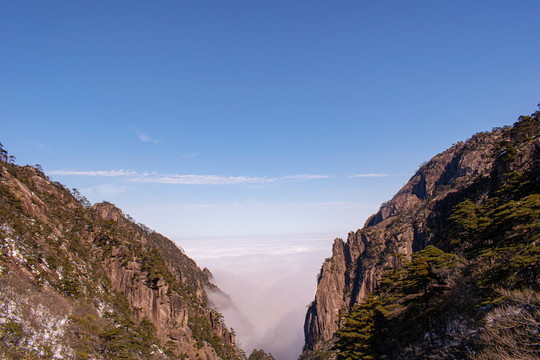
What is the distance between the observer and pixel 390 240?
467 feet

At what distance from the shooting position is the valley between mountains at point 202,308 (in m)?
21.8

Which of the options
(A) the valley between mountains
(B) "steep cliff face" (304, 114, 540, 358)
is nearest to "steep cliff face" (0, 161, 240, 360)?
(A) the valley between mountains

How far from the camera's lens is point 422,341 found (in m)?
30.7

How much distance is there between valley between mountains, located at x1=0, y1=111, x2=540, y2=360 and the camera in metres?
21.8

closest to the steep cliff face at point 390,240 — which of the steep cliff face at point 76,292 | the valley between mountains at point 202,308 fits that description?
the valley between mountains at point 202,308

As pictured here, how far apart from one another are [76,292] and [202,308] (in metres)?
70.1

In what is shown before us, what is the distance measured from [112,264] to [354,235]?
436 ft

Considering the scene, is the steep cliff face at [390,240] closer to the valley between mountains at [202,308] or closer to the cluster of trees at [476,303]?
the valley between mountains at [202,308]

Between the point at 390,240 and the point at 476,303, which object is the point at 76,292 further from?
the point at 390,240

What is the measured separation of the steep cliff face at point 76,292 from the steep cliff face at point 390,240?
2603 inches

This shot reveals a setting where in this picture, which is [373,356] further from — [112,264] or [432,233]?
[432,233]

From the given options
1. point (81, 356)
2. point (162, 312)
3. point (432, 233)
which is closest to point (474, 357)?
point (81, 356)

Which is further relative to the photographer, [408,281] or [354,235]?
[354,235]

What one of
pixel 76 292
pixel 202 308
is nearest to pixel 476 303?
pixel 76 292
